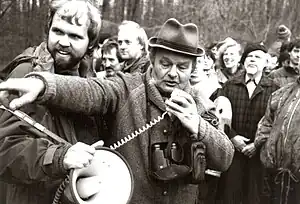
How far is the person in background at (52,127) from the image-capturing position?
3.43 m

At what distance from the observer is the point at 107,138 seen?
395 cm

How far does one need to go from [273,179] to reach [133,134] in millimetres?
3690

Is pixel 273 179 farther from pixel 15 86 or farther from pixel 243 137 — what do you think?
pixel 15 86

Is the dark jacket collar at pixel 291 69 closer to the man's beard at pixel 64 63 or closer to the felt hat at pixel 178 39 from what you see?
the felt hat at pixel 178 39

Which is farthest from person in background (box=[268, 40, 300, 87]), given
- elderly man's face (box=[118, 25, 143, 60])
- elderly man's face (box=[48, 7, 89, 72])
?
elderly man's face (box=[48, 7, 89, 72])

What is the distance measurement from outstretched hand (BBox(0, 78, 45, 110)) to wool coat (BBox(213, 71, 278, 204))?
4893mm

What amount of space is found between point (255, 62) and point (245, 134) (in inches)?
38.8

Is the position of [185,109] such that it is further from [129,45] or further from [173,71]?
[129,45]

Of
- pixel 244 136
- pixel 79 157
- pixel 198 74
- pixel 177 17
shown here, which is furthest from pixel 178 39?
pixel 177 17

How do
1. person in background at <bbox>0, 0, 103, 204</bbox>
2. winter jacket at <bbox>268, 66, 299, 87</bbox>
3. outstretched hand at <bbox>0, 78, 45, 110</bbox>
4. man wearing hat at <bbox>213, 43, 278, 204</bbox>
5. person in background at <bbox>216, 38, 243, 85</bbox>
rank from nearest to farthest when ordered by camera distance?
outstretched hand at <bbox>0, 78, 45, 110</bbox>, person in background at <bbox>0, 0, 103, 204</bbox>, man wearing hat at <bbox>213, 43, 278, 204</bbox>, winter jacket at <bbox>268, 66, 299, 87</bbox>, person in background at <bbox>216, 38, 243, 85</bbox>

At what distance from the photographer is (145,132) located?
390 centimetres

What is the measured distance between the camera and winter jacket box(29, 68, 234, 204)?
3.81 meters

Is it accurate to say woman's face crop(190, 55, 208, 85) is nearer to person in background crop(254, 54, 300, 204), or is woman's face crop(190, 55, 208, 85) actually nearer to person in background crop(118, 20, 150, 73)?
person in background crop(118, 20, 150, 73)

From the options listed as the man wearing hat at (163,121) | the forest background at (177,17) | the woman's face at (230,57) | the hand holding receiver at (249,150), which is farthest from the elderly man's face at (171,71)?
the forest background at (177,17)
